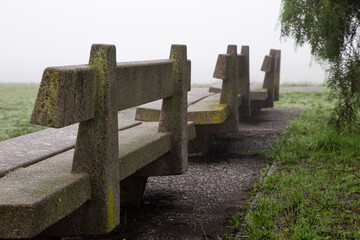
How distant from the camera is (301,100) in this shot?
13234 millimetres

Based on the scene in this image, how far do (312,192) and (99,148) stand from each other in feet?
8.01

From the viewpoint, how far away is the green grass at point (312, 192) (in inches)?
145

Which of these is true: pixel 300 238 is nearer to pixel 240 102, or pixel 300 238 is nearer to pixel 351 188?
pixel 351 188

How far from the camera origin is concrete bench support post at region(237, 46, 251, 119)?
7.53 metres

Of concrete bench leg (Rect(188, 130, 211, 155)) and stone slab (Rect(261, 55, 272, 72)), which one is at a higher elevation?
stone slab (Rect(261, 55, 272, 72))

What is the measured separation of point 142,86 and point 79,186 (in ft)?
3.23

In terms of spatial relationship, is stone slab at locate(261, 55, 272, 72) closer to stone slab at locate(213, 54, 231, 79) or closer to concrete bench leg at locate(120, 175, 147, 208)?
stone slab at locate(213, 54, 231, 79)

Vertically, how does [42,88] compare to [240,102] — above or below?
above

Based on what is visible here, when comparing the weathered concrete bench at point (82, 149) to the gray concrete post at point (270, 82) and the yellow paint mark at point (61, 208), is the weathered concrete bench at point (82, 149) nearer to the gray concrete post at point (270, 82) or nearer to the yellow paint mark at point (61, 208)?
the yellow paint mark at point (61, 208)

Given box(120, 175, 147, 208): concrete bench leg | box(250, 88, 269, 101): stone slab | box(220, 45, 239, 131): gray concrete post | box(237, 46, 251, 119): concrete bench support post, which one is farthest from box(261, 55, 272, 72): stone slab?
box(120, 175, 147, 208): concrete bench leg

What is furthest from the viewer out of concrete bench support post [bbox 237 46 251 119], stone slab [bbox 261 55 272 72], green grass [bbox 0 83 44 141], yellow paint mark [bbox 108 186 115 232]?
stone slab [bbox 261 55 272 72]

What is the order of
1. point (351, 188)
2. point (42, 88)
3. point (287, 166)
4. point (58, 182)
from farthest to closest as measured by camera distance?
point (287, 166) → point (351, 188) → point (58, 182) → point (42, 88)

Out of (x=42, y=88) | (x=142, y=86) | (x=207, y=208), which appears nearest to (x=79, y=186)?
(x=42, y=88)

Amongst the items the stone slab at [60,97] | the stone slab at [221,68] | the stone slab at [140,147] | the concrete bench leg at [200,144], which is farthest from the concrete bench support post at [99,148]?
the concrete bench leg at [200,144]
